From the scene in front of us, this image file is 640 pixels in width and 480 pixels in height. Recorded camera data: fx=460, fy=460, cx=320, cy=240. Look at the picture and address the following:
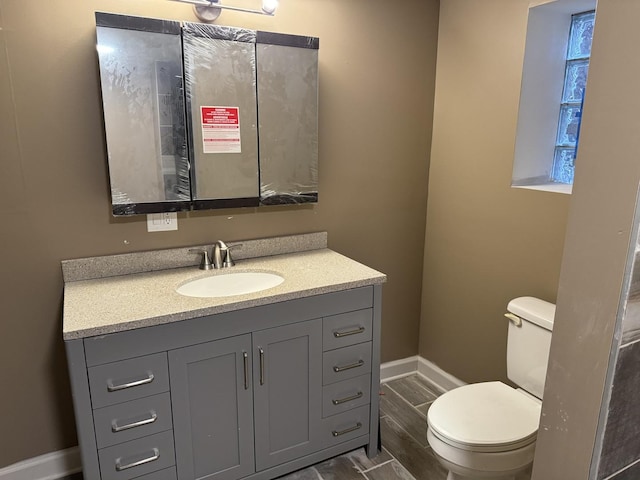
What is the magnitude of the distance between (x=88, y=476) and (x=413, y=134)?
210 cm

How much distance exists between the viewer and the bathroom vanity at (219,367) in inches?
59.5

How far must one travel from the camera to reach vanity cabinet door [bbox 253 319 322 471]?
1.76 metres

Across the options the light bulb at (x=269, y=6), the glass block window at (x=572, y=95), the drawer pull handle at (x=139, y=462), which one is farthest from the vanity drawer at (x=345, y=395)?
the light bulb at (x=269, y=6)

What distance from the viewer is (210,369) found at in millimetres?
1658

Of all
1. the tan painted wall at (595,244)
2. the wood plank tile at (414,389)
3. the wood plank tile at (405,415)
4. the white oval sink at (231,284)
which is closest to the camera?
the tan painted wall at (595,244)

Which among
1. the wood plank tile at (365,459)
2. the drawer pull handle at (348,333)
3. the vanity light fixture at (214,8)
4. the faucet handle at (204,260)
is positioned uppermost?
the vanity light fixture at (214,8)

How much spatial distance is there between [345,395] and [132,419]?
860 mm

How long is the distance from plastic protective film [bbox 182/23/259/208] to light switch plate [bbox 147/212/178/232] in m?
0.12

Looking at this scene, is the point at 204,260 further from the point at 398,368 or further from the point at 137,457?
the point at 398,368

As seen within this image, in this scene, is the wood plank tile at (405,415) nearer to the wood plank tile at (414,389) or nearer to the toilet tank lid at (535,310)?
the wood plank tile at (414,389)

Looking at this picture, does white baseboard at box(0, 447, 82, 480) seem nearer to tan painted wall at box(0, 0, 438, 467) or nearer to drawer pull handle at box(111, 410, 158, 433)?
tan painted wall at box(0, 0, 438, 467)

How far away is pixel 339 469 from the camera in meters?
2.05

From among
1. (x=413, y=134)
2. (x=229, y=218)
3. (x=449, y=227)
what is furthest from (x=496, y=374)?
(x=229, y=218)

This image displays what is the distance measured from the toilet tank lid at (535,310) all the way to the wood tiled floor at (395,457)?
31.1 inches
